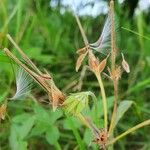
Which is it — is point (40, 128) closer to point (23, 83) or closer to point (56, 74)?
point (23, 83)

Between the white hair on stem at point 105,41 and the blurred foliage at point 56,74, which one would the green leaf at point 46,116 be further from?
the white hair on stem at point 105,41

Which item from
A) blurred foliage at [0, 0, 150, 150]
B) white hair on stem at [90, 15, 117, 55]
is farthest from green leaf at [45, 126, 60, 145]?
white hair on stem at [90, 15, 117, 55]

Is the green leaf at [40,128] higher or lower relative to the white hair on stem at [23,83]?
lower

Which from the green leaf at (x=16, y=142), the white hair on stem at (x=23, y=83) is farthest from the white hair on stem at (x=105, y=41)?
the green leaf at (x=16, y=142)

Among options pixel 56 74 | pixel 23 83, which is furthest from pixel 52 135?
pixel 56 74

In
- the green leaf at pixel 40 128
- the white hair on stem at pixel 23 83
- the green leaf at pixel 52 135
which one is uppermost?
the white hair on stem at pixel 23 83

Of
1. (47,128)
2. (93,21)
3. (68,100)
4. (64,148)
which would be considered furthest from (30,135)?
(93,21)

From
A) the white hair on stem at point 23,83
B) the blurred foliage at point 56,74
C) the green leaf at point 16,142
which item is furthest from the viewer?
the blurred foliage at point 56,74

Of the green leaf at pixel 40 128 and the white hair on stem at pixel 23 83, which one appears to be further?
the green leaf at pixel 40 128
